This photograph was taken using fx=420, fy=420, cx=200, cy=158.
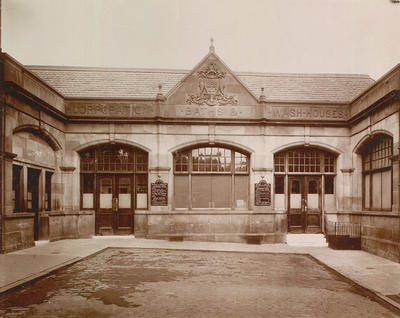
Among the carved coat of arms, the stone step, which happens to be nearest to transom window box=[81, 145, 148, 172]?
the carved coat of arms

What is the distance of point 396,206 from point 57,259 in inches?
376

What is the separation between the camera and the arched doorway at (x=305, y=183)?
17438mm

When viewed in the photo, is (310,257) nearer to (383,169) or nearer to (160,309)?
(383,169)

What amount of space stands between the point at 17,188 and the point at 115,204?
4.67m

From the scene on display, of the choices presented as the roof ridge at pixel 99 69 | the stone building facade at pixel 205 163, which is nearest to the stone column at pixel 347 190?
the stone building facade at pixel 205 163

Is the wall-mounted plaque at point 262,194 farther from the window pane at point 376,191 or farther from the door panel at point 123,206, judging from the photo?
the door panel at point 123,206

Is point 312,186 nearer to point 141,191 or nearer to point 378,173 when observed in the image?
point 378,173

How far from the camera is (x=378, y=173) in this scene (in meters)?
14.6

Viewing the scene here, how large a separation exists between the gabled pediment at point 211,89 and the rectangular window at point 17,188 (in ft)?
21.2

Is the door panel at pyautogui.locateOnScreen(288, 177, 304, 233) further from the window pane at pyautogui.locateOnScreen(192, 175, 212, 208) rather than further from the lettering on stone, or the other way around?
the lettering on stone

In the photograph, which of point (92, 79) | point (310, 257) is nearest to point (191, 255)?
point (310, 257)

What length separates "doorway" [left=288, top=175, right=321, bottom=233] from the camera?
17.4 metres

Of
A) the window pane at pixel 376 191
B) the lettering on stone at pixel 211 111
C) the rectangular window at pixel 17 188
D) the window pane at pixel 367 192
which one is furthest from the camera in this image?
the lettering on stone at pixel 211 111

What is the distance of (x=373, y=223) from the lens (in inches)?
546
